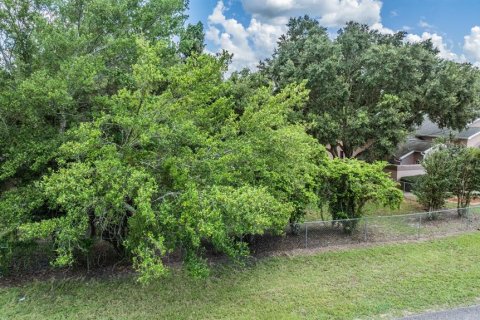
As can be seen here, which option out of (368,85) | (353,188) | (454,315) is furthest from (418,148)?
(454,315)

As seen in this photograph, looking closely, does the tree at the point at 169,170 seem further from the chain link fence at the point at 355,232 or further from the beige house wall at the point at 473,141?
the beige house wall at the point at 473,141

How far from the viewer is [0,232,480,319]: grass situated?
7.66 meters

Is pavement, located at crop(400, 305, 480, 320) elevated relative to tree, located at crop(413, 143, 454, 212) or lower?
lower

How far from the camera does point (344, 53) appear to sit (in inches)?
736

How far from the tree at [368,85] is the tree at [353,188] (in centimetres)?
516

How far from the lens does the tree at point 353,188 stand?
1140 cm

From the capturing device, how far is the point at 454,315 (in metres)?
7.25

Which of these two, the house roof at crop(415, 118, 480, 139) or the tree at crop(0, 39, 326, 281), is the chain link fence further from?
the house roof at crop(415, 118, 480, 139)

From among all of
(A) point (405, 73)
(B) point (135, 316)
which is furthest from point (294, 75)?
(B) point (135, 316)

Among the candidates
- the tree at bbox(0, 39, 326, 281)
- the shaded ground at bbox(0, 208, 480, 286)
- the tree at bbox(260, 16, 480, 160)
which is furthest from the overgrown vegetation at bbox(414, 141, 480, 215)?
the tree at bbox(0, 39, 326, 281)

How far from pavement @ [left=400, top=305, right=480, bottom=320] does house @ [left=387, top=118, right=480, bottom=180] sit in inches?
616

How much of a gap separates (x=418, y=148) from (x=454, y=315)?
20.5 meters

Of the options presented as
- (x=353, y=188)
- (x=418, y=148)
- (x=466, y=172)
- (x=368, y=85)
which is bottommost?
(x=353, y=188)

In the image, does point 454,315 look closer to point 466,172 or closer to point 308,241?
point 308,241
